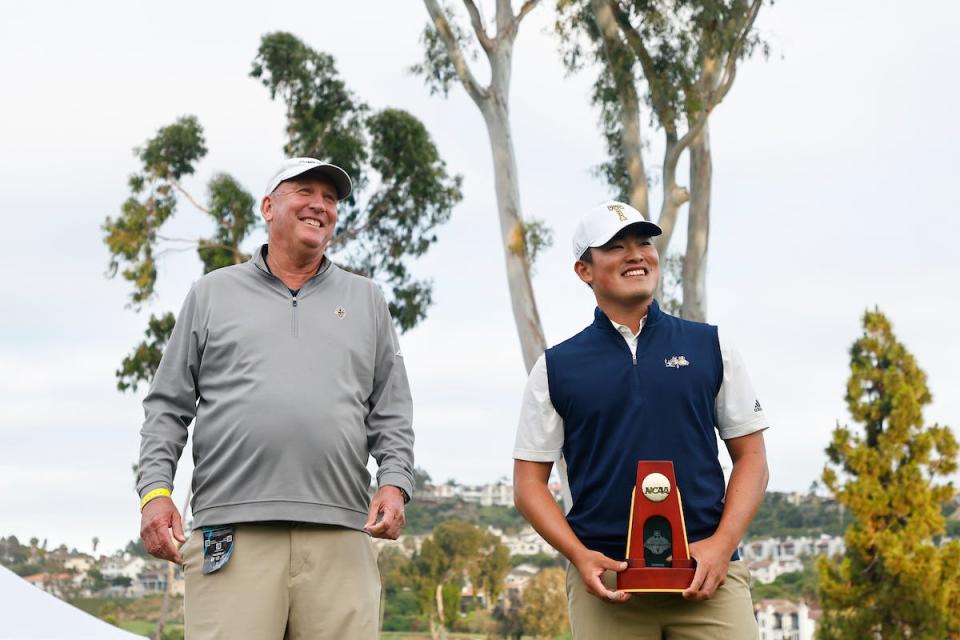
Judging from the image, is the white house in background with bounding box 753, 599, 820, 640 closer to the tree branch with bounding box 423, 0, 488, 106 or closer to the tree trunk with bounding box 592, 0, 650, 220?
the tree trunk with bounding box 592, 0, 650, 220

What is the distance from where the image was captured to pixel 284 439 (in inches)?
116

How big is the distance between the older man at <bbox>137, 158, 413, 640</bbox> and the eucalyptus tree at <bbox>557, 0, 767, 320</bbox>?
1017 centimetres

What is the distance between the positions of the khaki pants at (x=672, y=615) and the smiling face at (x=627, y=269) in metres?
0.63

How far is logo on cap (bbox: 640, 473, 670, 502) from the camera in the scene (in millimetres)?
2736

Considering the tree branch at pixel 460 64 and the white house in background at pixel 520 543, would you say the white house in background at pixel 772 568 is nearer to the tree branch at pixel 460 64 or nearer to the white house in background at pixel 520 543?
the white house in background at pixel 520 543

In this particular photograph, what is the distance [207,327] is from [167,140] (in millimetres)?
15896

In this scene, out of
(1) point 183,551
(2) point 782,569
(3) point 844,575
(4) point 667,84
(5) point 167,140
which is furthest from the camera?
(2) point 782,569

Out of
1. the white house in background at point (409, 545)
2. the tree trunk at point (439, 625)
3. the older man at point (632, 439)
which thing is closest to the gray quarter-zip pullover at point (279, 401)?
the older man at point (632, 439)

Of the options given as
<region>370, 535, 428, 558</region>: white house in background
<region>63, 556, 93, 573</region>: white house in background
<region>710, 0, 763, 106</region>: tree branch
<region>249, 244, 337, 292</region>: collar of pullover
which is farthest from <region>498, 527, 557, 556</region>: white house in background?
<region>249, 244, 337, 292</region>: collar of pullover

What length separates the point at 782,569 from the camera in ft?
75.4

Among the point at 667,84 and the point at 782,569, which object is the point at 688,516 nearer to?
the point at 667,84

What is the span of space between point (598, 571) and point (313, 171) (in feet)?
3.93

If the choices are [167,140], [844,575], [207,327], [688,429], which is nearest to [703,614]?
[688,429]

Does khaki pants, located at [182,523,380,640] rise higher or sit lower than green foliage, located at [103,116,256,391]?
lower
